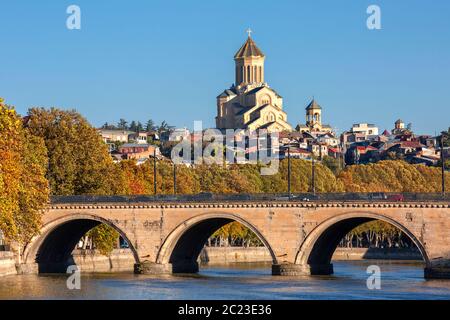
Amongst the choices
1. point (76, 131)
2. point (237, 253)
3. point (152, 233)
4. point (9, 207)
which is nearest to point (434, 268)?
point (152, 233)

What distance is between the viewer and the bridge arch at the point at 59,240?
99.8 meters

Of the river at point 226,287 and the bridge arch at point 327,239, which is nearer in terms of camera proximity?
the river at point 226,287

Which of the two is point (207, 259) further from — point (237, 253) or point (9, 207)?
point (9, 207)

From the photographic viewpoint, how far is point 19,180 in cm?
9181

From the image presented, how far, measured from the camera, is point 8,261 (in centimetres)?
9838

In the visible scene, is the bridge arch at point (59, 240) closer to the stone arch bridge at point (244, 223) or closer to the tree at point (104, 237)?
the stone arch bridge at point (244, 223)

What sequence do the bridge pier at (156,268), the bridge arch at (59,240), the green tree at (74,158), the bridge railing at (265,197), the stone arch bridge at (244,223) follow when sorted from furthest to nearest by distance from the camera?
the green tree at (74,158) < the bridge arch at (59,240) < the bridge pier at (156,268) < the bridge railing at (265,197) < the stone arch bridge at (244,223)

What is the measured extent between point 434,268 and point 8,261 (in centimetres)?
3006

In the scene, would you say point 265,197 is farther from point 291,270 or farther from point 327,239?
point 327,239

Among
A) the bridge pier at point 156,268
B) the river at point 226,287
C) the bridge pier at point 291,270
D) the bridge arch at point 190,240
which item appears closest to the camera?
the river at point 226,287

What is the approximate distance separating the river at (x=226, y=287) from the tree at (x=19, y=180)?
372cm

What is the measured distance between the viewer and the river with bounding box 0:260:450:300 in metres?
79.6

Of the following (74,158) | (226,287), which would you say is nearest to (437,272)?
(226,287)

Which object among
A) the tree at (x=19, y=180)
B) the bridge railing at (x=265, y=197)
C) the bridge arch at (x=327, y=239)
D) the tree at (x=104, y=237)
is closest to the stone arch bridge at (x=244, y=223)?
the bridge arch at (x=327, y=239)
